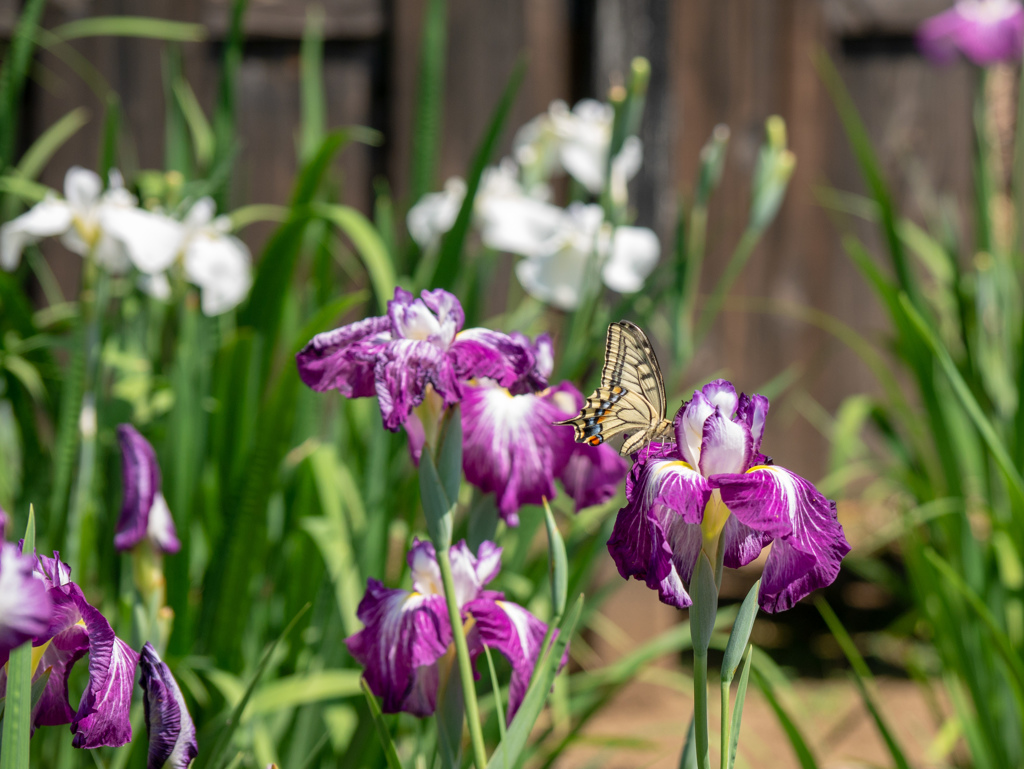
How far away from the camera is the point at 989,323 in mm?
1475

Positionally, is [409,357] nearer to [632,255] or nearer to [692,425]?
[692,425]

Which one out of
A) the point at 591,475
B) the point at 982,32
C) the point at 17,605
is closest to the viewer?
the point at 17,605

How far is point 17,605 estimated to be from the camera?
1.03 feet

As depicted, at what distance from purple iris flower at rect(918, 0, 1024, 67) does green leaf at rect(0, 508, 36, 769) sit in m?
1.83

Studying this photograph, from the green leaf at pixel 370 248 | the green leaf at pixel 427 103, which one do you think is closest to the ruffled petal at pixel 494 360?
the green leaf at pixel 370 248

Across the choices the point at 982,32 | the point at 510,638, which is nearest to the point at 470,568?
the point at 510,638

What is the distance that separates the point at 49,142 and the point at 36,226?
1.46 ft

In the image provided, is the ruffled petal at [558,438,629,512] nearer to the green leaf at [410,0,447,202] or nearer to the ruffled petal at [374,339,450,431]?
the ruffled petal at [374,339,450,431]

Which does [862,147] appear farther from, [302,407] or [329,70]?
[329,70]

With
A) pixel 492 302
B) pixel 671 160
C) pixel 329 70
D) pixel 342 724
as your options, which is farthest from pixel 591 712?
pixel 329 70

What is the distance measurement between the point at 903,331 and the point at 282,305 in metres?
0.78

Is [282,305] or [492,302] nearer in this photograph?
[282,305]

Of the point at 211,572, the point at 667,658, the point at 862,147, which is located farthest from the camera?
the point at 667,658

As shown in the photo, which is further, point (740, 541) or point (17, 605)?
point (740, 541)
